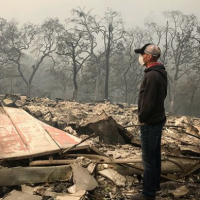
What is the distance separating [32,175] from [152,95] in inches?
79.9

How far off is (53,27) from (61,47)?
4.31m

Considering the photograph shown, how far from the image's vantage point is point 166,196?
3.43 meters

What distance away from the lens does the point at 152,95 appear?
3035 millimetres

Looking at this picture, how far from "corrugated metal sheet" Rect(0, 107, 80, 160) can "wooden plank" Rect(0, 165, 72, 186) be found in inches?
12.7

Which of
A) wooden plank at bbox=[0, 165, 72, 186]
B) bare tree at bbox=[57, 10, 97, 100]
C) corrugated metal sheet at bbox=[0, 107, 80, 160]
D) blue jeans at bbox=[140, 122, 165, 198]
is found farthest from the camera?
bare tree at bbox=[57, 10, 97, 100]

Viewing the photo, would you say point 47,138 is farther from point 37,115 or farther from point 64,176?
point 37,115

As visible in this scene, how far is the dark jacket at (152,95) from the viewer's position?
3.04m

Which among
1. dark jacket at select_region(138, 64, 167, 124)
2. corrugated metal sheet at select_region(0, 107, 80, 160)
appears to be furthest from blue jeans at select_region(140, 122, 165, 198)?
corrugated metal sheet at select_region(0, 107, 80, 160)

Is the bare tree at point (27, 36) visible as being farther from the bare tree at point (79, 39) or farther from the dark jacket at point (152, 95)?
the dark jacket at point (152, 95)

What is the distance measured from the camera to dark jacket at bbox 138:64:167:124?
3039 millimetres

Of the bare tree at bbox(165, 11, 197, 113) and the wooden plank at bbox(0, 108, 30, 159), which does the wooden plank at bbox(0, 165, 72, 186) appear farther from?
the bare tree at bbox(165, 11, 197, 113)

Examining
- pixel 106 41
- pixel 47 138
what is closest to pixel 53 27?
pixel 106 41

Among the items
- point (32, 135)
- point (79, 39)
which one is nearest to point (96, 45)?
point (79, 39)

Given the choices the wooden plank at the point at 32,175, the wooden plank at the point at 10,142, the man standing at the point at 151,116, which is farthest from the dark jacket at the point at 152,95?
the wooden plank at the point at 10,142
